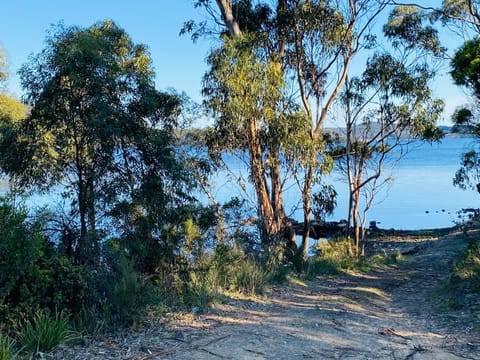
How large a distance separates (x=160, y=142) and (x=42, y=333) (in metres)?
3.64

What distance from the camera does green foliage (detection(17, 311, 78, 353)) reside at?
4.11 m

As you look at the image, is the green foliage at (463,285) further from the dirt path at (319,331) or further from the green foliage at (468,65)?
the green foliage at (468,65)

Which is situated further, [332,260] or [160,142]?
[332,260]

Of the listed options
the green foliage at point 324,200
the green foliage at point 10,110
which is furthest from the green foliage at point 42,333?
the green foliage at point 324,200

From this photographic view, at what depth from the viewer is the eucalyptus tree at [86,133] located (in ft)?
20.5

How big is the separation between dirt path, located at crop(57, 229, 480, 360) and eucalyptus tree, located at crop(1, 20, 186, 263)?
1670 millimetres

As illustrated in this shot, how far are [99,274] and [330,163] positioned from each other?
24.0 feet

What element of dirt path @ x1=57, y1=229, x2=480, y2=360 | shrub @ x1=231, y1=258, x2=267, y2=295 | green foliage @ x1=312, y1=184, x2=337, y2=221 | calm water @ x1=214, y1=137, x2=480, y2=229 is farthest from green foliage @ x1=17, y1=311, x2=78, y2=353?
calm water @ x1=214, y1=137, x2=480, y2=229

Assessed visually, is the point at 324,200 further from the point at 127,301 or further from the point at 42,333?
the point at 42,333

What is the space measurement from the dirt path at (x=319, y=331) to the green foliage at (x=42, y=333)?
411 millimetres

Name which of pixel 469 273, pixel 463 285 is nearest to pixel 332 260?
pixel 469 273

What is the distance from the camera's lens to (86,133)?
→ 6445 mm

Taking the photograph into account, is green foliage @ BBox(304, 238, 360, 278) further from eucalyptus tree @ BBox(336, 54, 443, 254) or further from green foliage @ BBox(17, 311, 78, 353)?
green foliage @ BBox(17, 311, 78, 353)

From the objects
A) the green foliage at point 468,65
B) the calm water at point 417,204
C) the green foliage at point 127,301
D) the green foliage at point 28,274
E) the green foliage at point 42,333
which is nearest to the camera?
the green foliage at point 42,333
